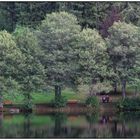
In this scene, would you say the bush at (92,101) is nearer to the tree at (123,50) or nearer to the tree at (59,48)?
the tree at (59,48)

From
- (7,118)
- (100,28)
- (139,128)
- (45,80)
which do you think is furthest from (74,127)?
(100,28)

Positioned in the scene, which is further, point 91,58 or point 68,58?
point 68,58

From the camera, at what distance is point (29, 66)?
64438 mm

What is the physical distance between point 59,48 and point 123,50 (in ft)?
20.4

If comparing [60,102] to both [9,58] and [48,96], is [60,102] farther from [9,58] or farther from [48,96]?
[9,58]

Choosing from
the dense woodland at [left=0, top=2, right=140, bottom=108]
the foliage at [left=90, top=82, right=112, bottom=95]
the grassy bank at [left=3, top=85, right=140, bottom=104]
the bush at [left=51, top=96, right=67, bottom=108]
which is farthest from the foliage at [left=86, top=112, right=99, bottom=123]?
the grassy bank at [left=3, top=85, right=140, bottom=104]

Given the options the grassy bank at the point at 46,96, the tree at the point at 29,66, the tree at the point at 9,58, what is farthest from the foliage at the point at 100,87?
the tree at the point at 9,58

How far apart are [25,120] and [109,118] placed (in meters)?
7.87

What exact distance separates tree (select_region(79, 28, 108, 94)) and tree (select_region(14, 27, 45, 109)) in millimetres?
4045

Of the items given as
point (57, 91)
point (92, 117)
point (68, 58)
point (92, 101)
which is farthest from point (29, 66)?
point (92, 117)

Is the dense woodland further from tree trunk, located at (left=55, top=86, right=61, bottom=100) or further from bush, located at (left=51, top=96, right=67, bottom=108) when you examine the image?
bush, located at (left=51, top=96, right=67, bottom=108)

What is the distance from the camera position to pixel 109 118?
58562 millimetres

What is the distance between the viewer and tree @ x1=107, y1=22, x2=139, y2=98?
216 feet

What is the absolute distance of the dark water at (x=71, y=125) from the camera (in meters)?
46.5
